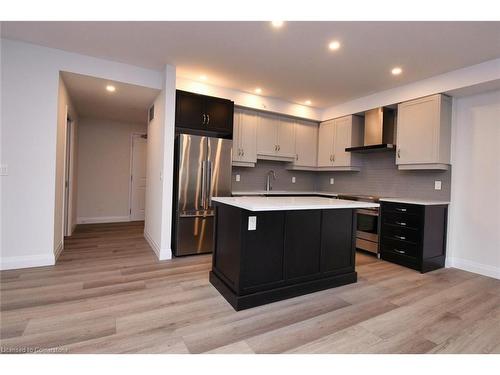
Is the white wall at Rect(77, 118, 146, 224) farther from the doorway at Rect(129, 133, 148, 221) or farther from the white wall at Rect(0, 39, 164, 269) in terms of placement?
the white wall at Rect(0, 39, 164, 269)

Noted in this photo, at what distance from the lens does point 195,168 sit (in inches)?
150

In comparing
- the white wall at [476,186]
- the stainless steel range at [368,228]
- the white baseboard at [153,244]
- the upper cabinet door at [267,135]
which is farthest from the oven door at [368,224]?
the white baseboard at [153,244]

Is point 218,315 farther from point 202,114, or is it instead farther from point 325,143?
point 325,143

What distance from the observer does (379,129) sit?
4.36 metres

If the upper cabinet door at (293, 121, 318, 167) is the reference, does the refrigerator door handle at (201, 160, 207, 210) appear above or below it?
below

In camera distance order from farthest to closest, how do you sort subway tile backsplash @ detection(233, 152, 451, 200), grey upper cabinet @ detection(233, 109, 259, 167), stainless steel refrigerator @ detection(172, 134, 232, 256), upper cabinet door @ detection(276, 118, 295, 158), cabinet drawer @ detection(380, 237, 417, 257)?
1. upper cabinet door @ detection(276, 118, 295, 158)
2. grey upper cabinet @ detection(233, 109, 259, 167)
3. subway tile backsplash @ detection(233, 152, 451, 200)
4. stainless steel refrigerator @ detection(172, 134, 232, 256)
5. cabinet drawer @ detection(380, 237, 417, 257)

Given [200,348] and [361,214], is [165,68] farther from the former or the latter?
[361,214]

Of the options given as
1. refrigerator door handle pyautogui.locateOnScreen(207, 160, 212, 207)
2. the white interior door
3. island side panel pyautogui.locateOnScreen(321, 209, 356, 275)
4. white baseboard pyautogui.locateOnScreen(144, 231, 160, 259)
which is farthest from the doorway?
island side panel pyautogui.locateOnScreen(321, 209, 356, 275)

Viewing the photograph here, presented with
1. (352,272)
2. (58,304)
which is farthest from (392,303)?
(58,304)

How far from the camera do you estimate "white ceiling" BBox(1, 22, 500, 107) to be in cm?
256

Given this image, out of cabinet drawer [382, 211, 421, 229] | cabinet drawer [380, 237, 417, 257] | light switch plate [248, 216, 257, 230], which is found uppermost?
light switch plate [248, 216, 257, 230]

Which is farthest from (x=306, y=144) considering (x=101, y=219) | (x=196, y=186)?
(x=101, y=219)

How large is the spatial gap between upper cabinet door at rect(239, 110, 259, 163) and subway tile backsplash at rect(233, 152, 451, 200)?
422 millimetres

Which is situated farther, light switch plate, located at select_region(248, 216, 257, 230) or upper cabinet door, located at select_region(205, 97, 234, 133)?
upper cabinet door, located at select_region(205, 97, 234, 133)
